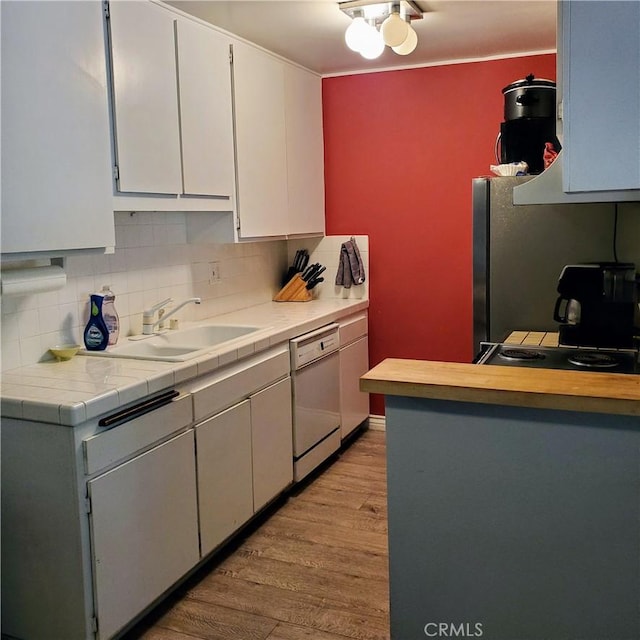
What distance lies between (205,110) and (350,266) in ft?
5.10

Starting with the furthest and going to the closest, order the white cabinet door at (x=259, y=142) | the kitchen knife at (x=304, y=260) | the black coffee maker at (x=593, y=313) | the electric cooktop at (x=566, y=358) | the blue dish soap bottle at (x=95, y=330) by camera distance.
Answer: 1. the kitchen knife at (x=304, y=260)
2. the white cabinet door at (x=259, y=142)
3. the blue dish soap bottle at (x=95, y=330)
4. the black coffee maker at (x=593, y=313)
5. the electric cooktop at (x=566, y=358)

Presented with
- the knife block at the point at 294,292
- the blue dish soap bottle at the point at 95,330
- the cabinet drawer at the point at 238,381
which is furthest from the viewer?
the knife block at the point at 294,292

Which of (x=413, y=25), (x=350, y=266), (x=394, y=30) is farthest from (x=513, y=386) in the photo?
(x=350, y=266)

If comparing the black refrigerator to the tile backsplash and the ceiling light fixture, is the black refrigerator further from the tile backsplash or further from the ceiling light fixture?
the tile backsplash

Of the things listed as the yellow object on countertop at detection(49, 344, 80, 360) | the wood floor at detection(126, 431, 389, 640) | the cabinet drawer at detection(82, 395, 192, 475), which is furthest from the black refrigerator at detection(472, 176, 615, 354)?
the yellow object on countertop at detection(49, 344, 80, 360)

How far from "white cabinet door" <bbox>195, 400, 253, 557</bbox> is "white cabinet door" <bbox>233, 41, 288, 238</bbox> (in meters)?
1.07

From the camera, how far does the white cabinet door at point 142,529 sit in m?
2.11

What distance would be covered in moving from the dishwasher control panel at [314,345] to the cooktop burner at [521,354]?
46.7 inches

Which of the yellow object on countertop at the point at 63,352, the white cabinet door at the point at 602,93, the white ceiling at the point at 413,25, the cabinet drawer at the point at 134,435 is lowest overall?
the cabinet drawer at the point at 134,435

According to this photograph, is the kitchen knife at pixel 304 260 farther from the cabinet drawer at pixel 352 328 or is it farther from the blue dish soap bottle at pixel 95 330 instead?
the blue dish soap bottle at pixel 95 330

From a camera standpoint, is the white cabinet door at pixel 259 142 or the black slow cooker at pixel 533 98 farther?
the white cabinet door at pixel 259 142

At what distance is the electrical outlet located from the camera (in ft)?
12.1

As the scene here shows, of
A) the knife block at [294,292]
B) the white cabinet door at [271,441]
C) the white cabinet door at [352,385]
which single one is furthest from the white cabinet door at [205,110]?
the white cabinet door at [352,385]

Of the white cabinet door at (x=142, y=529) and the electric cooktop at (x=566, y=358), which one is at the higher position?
the electric cooktop at (x=566, y=358)
